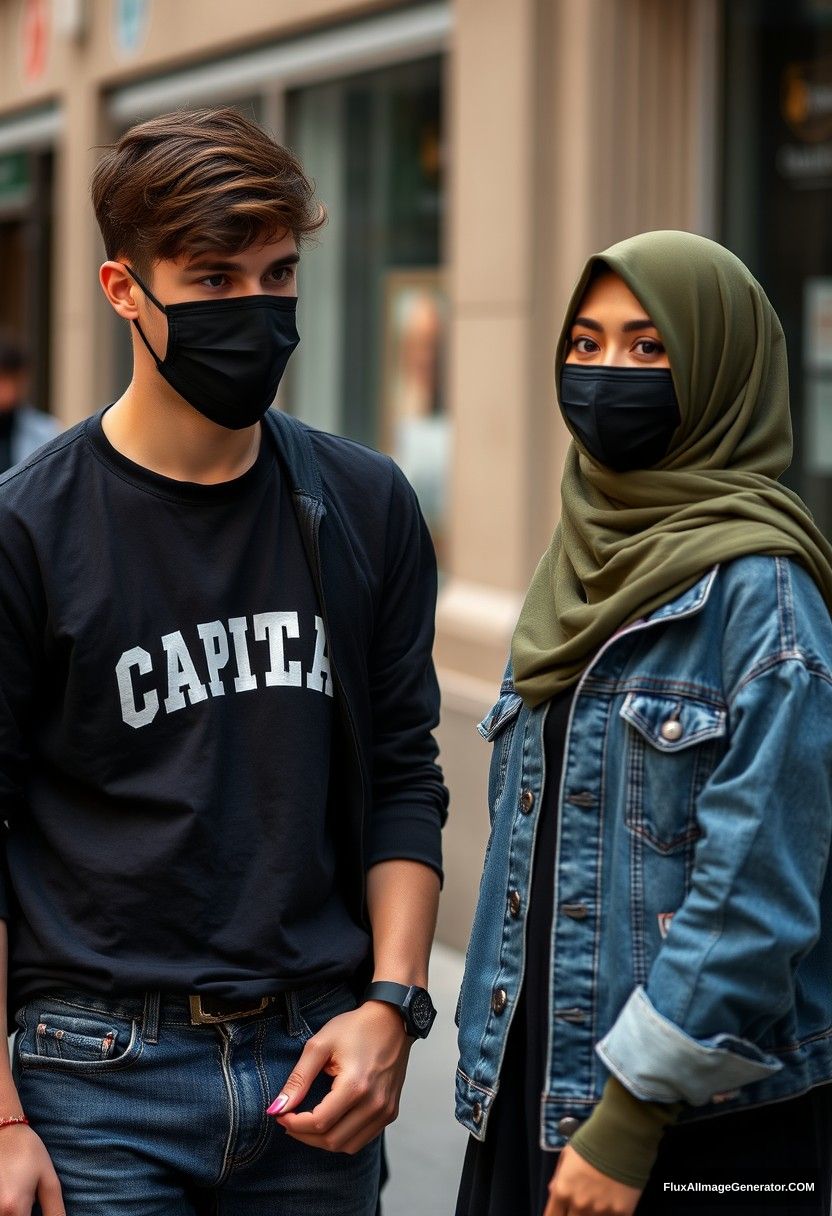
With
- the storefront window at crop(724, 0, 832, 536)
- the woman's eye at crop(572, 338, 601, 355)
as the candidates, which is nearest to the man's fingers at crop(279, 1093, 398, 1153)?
the woman's eye at crop(572, 338, 601, 355)

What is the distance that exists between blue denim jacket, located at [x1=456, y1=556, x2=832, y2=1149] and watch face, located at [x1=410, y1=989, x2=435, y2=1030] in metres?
0.08

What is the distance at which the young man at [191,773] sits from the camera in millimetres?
2279

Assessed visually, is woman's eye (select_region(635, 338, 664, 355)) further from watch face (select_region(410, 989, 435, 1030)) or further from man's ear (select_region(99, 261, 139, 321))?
watch face (select_region(410, 989, 435, 1030))

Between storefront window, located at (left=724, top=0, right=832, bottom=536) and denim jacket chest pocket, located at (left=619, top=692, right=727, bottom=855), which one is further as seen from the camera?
storefront window, located at (left=724, top=0, right=832, bottom=536)

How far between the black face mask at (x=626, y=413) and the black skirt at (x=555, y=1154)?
0.32 m

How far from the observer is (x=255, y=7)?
8031mm

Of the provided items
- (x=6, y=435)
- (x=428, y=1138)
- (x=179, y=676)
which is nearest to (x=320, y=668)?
(x=179, y=676)

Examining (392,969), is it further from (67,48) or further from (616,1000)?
(67,48)

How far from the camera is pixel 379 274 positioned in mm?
8039

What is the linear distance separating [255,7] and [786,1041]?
6.85 metres

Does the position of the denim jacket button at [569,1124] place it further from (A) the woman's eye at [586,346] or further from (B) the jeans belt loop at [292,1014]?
(A) the woman's eye at [586,346]

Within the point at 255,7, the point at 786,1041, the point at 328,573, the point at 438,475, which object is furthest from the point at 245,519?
the point at 255,7

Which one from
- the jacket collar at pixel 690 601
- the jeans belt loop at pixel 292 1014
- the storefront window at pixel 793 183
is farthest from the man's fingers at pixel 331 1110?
the storefront window at pixel 793 183

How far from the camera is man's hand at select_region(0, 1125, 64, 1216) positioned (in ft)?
7.15
